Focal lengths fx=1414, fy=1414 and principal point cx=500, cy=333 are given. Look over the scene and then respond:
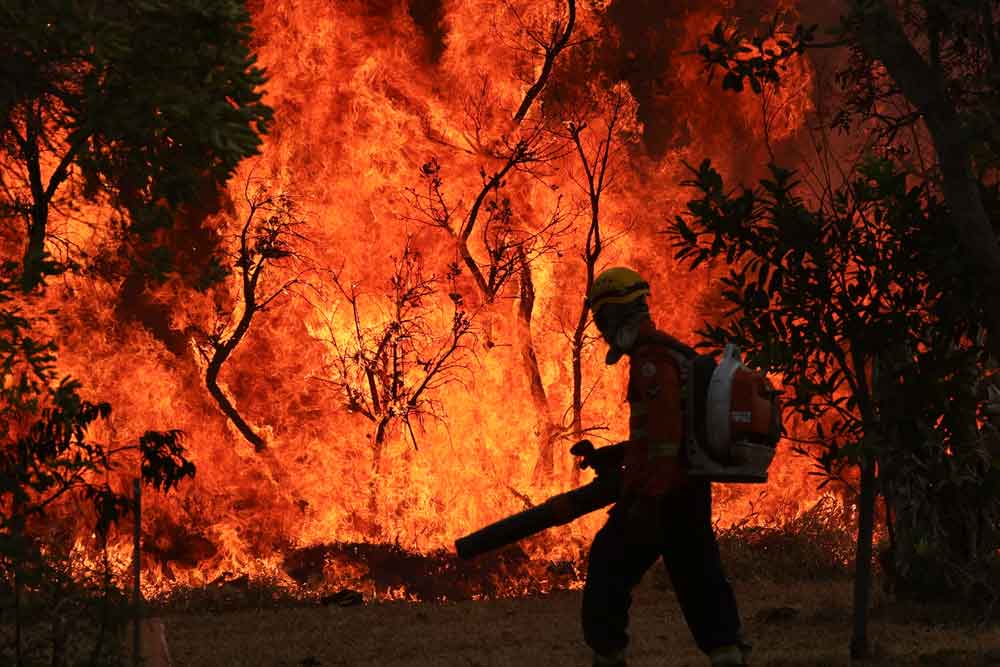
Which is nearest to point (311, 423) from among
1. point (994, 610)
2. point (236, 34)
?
point (994, 610)

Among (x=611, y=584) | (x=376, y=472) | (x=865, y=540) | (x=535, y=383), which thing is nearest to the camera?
(x=611, y=584)

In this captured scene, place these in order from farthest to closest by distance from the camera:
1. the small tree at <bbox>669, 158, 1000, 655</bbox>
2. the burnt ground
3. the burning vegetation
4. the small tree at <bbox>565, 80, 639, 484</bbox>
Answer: the small tree at <bbox>565, 80, 639, 484</bbox>, the burning vegetation, the burnt ground, the small tree at <bbox>669, 158, 1000, 655</bbox>

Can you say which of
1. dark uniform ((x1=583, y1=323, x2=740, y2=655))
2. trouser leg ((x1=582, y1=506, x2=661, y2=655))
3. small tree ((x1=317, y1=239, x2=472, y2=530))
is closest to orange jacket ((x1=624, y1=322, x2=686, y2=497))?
dark uniform ((x1=583, y1=323, x2=740, y2=655))

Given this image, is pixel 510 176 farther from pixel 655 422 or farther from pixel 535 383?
pixel 655 422

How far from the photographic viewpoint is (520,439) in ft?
A: 58.8

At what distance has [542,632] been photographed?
13.3 meters

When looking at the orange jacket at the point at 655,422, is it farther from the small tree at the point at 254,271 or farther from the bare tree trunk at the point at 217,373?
the bare tree trunk at the point at 217,373

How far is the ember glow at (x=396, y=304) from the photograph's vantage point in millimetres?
17094

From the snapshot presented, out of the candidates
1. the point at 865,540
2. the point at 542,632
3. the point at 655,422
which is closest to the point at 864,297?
the point at 865,540

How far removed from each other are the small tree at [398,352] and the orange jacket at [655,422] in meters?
11.1

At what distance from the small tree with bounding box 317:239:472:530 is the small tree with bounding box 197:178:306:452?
30.2 inches

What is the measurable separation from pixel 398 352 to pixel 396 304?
613 millimetres

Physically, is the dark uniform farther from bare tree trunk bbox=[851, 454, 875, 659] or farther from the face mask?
bare tree trunk bbox=[851, 454, 875, 659]

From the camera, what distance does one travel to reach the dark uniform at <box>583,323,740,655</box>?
21.7 ft
